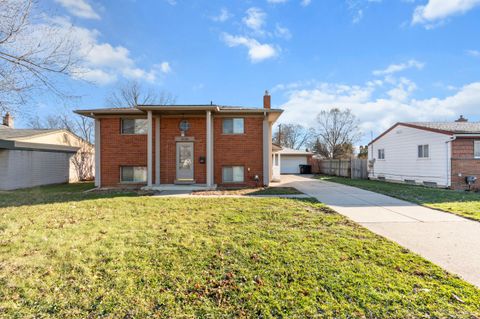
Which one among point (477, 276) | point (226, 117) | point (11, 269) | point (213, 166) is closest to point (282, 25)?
point (226, 117)

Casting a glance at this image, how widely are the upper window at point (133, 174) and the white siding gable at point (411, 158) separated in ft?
55.3

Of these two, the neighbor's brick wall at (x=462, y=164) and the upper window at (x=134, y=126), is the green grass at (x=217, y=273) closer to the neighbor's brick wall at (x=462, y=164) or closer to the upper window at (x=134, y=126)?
the upper window at (x=134, y=126)

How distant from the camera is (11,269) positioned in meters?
3.22

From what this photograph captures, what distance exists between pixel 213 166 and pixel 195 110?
3190 millimetres

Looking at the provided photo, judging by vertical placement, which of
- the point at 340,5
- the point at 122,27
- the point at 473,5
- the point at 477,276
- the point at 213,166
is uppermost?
the point at 340,5

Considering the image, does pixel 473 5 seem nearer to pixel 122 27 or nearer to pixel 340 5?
pixel 340 5

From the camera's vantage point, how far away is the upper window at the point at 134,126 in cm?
1275

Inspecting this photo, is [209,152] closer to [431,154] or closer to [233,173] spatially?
[233,173]

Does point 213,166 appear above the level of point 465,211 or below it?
above

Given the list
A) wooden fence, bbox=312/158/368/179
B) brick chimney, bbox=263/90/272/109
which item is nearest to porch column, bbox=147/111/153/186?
brick chimney, bbox=263/90/272/109

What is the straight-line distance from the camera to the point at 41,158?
15047 mm

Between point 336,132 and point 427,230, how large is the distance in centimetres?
3430

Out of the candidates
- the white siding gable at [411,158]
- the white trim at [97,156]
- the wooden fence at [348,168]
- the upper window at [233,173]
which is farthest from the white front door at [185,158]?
the wooden fence at [348,168]

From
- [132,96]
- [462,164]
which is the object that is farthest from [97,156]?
[462,164]
